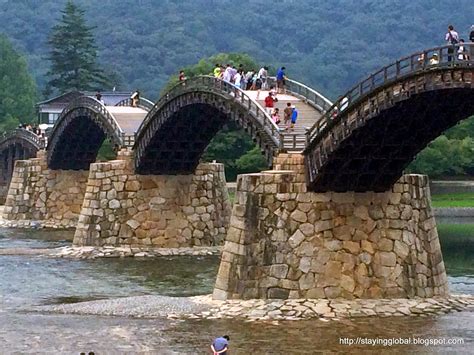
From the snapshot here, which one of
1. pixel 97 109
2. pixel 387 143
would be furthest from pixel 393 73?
pixel 97 109

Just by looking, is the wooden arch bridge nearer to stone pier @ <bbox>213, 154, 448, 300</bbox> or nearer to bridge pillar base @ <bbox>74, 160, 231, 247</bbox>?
stone pier @ <bbox>213, 154, 448, 300</bbox>

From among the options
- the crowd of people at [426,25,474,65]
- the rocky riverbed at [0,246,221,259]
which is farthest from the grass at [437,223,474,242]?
the crowd of people at [426,25,474,65]

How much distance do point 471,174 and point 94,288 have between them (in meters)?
60.0

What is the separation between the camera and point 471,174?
9550 cm

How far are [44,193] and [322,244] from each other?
39.2 m

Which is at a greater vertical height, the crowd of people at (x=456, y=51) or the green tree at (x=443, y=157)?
the green tree at (x=443, y=157)

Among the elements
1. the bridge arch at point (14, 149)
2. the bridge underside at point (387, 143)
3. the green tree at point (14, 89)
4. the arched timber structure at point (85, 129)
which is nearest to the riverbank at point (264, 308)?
the bridge underside at point (387, 143)

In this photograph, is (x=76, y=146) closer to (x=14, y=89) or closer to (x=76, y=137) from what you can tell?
(x=76, y=137)

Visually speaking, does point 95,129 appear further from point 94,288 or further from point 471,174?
point 471,174

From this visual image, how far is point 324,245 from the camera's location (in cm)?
3600

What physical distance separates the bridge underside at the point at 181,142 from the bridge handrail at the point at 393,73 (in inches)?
591

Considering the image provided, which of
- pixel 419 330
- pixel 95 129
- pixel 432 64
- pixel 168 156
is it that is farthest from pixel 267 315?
pixel 95 129

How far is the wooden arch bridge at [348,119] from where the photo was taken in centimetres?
3123

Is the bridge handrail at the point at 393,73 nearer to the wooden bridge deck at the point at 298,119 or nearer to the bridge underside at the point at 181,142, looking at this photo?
the wooden bridge deck at the point at 298,119
